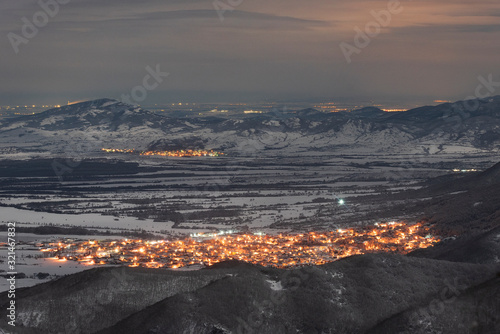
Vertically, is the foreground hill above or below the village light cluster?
above

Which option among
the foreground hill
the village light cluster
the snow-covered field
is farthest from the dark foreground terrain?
the village light cluster

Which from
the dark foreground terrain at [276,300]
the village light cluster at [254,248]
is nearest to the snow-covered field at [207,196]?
the village light cluster at [254,248]

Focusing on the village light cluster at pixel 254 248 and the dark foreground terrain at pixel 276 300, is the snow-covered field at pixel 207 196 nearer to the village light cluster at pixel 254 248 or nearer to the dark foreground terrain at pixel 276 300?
the village light cluster at pixel 254 248

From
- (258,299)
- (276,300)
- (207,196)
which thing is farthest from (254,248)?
(207,196)

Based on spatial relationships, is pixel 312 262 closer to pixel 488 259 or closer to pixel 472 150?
pixel 488 259

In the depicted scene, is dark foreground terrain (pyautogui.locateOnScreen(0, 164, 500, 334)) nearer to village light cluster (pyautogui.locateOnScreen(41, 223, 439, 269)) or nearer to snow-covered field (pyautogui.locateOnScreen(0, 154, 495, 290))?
snow-covered field (pyautogui.locateOnScreen(0, 154, 495, 290))

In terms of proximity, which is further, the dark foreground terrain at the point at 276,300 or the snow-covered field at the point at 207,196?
the snow-covered field at the point at 207,196

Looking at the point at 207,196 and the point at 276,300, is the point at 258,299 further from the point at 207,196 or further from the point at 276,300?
the point at 207,196

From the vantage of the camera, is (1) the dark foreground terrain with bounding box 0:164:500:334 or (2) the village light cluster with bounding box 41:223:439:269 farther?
(2) the village light cluster with bounding box 41:223:439:269
